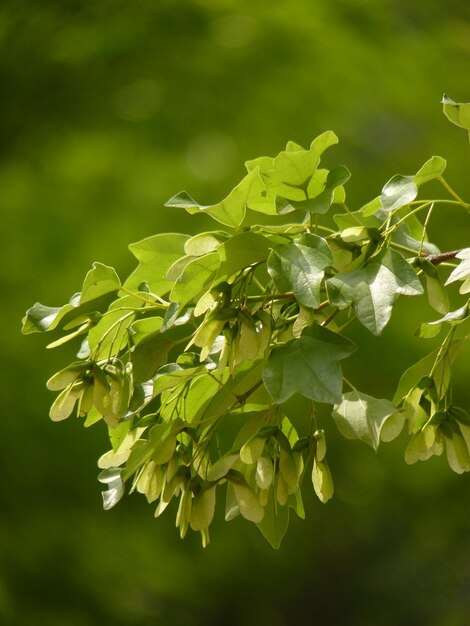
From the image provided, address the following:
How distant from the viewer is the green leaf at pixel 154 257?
2.15 ft

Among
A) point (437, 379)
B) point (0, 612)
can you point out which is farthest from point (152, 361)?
point (0, 612)

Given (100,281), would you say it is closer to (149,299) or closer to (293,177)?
(149,299)

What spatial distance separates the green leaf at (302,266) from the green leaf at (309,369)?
0.09 feet

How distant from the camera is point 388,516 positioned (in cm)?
228

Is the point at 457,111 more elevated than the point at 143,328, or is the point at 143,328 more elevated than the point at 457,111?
the point at 457,111

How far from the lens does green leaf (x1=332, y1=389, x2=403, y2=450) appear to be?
1.94 ft

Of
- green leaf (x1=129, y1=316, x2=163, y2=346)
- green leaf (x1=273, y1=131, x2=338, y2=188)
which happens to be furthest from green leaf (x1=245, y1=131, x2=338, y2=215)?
green leaf (x1=129, y1=316, x2=163, y2=346)

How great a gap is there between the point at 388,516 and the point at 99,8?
1.40 meters

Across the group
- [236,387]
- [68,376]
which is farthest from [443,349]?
[68,376]

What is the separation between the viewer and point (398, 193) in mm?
605

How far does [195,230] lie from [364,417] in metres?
1.50

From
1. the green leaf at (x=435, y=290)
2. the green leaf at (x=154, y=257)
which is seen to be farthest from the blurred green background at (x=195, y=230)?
→ the green leaf at (x=435, y=290)

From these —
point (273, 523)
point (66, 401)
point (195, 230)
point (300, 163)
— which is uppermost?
point (300, 163)

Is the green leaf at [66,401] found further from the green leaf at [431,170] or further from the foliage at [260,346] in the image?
the green leaf at [431,170]
